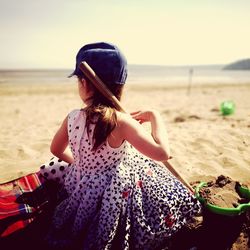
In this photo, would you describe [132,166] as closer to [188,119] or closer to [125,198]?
[125,198]

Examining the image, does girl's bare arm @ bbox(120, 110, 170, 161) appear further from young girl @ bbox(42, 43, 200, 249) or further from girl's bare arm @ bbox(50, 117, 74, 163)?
girl's bare arm @ bbox(50, 117, 74, 163)

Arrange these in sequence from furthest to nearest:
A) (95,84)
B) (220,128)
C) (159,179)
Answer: (220,128) < (159,179) < (95,84)

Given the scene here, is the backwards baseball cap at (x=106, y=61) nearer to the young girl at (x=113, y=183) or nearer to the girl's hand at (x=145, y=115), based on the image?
the young girl at (x=113, y=183)

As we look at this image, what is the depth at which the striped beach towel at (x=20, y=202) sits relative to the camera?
188cm

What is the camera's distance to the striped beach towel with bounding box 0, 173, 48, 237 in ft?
6.17

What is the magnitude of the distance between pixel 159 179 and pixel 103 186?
0.39 m

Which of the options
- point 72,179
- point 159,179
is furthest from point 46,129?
point 159,179

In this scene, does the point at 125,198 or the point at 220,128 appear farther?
the point at 220,128

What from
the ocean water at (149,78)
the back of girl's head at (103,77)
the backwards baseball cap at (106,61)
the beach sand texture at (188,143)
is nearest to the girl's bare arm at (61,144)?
the back of girl's head at (103,77)

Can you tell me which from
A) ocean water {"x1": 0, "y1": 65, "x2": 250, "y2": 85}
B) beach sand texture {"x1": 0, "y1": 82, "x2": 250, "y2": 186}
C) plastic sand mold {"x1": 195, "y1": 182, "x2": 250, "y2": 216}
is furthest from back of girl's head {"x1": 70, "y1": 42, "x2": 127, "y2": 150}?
ocean water {"x1": 0, "y1": 65, "x2": 250, "y2": 85}

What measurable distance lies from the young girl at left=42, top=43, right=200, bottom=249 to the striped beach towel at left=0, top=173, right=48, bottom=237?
7.0 inches

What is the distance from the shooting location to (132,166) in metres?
1.94

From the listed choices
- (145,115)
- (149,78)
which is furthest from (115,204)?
(149,78)

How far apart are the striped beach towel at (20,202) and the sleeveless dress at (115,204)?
0.62 feet
